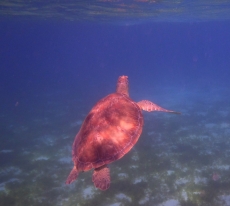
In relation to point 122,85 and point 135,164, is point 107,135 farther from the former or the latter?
point 135,164

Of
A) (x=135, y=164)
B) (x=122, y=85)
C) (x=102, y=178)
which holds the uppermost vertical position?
(x=122, y=85)

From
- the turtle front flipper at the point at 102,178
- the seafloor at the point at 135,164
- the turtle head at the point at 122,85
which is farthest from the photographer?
the seafloor at the point at 135,164

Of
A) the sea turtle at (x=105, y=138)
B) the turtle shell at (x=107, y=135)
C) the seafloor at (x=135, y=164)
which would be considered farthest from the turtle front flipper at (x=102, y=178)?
the seafloor at (x=135, y=164)

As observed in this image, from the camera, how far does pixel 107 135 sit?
5.34 meters

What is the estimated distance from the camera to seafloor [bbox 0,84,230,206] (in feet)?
29.9

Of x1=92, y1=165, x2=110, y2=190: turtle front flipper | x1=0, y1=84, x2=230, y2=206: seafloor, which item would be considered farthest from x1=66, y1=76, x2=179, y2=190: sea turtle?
x1=0, y1=84, x2=230, y2=206: seafloor

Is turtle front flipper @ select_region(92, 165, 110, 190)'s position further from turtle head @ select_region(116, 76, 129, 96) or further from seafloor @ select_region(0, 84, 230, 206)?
seafloor @ select_region(0, 84, 230, 206)

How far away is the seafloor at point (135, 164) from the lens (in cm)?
912

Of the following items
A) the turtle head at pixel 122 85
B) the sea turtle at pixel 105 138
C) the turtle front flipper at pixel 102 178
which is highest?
the turtle head at pixel 122 85

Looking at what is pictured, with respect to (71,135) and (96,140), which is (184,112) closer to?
(71,135)

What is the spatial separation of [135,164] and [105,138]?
6.93m

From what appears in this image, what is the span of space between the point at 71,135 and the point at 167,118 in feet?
29.8

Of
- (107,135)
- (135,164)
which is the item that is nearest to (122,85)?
(107,135)

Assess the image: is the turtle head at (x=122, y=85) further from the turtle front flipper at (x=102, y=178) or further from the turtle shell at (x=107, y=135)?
the turtle front flipper at (x=102, y=178)
